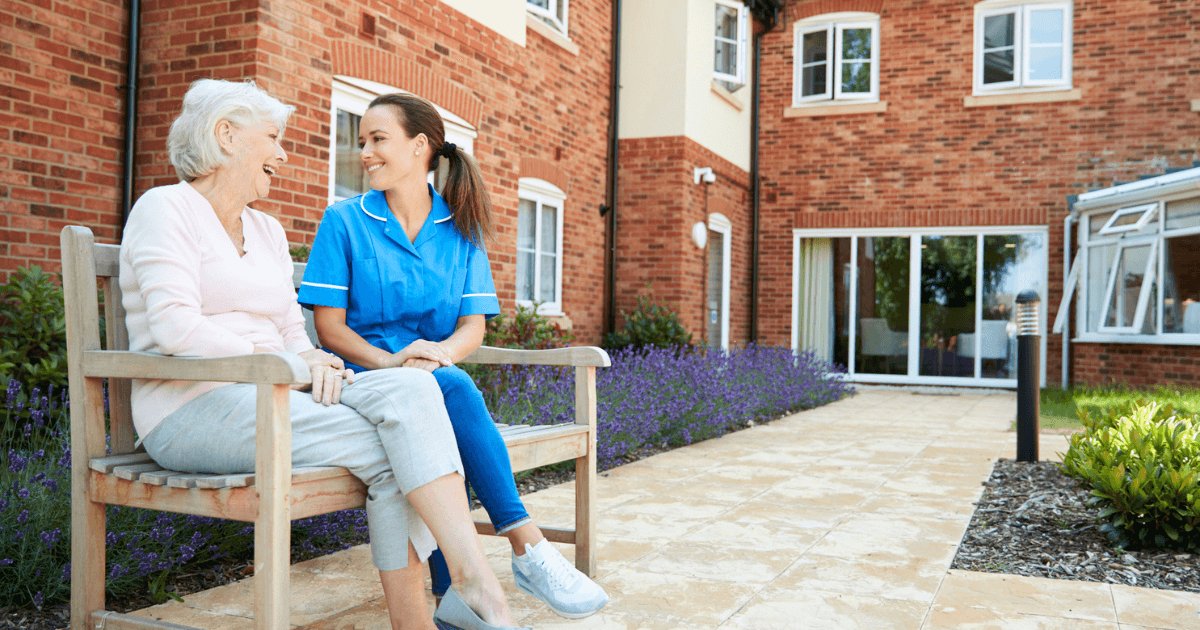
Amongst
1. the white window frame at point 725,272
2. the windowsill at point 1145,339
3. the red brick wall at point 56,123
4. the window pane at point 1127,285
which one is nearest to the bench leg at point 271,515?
the red brick wall at point 56,123

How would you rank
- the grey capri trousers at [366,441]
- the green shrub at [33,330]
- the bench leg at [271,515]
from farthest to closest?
the green shrub at [33,330] < the grey capri trousers at [366,441] < the bench leg at [271,515]

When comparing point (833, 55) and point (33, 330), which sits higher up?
point (833, 55)

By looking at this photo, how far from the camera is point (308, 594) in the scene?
8.24ft

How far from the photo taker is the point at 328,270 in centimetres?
232

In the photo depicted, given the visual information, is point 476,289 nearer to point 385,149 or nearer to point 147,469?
point 385,149

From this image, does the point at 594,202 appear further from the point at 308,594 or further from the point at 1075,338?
the point at 308,594

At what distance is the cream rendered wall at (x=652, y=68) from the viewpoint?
30.9 feet

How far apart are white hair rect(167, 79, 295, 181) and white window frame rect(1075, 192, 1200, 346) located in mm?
9708

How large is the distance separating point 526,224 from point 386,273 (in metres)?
5.90

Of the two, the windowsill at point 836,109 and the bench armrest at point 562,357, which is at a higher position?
the windowsill at point 836,109

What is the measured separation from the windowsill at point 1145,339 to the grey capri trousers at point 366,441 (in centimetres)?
960

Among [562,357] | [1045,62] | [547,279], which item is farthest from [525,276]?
[1045,62]

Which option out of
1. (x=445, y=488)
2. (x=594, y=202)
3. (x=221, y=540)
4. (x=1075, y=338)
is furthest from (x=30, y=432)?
(x=1075, y=338)

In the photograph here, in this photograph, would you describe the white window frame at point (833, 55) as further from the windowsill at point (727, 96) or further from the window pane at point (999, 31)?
the window pane at point (999, 31)
